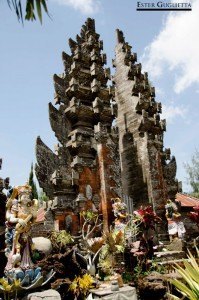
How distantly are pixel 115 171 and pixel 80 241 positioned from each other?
312 cm

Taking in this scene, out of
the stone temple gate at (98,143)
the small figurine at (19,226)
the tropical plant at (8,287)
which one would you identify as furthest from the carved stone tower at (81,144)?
the tropical plant at (8,287)

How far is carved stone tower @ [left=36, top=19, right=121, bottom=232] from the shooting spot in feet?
35.0

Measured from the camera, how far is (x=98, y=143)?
11.9 m

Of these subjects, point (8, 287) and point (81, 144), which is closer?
point (8, 287)

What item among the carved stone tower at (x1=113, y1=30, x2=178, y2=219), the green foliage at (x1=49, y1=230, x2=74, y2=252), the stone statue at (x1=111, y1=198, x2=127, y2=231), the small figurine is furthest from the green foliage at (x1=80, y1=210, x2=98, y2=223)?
the small figurine

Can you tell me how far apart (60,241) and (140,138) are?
23.2 ft

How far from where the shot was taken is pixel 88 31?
14000mm

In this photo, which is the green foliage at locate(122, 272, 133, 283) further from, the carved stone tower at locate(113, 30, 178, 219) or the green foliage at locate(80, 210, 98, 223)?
the carved stone tower at locate(113, 30, 178, 219)

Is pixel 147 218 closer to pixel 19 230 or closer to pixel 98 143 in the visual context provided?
pixel 98 143

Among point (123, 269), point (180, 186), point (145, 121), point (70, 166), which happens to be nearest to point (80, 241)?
point (123, 269)

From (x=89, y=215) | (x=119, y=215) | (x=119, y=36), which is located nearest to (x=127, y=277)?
(x=119, y=215)

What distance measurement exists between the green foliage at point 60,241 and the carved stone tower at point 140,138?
17.2 feet

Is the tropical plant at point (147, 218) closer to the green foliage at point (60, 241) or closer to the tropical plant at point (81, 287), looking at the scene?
the green foliage at point (60, 241)

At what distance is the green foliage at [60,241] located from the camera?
815 centimetres
